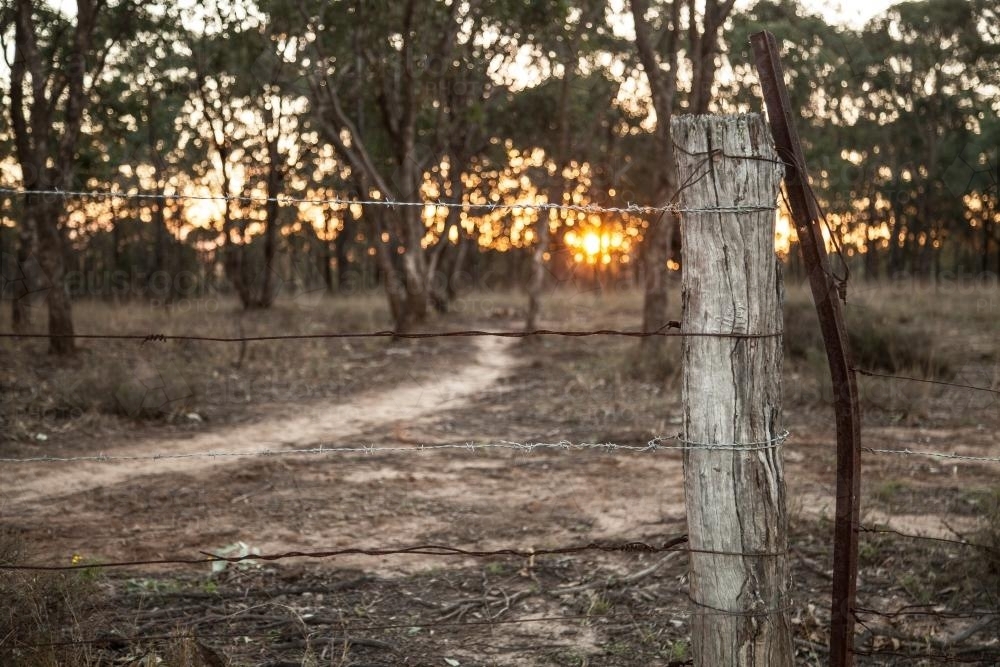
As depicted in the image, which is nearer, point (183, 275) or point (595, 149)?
point (595, 149)

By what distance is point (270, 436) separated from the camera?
925 cm

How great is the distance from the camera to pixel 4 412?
31.6 ft

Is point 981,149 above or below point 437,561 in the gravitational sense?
above

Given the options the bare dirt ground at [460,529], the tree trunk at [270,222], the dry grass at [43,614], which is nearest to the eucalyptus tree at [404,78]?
the tree trunk at [270,222]

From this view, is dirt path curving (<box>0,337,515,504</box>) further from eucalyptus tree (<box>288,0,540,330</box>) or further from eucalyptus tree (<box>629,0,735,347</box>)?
eucalyptus tree (<box>288,0,540,330</box>)

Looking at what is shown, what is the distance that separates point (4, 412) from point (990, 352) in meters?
12.6

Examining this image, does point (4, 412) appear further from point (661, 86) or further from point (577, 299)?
point (577, 299)

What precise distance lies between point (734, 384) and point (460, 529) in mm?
3700

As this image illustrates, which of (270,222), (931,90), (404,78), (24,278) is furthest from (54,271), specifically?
(931,90)

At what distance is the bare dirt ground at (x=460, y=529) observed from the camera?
13.1ft

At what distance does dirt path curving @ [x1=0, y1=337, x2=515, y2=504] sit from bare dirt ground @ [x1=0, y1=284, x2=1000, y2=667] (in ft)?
0.12

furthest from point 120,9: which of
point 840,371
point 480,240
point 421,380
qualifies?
point 480,240

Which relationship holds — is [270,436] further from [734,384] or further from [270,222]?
[270,222]

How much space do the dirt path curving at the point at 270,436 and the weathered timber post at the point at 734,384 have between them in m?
5.49
